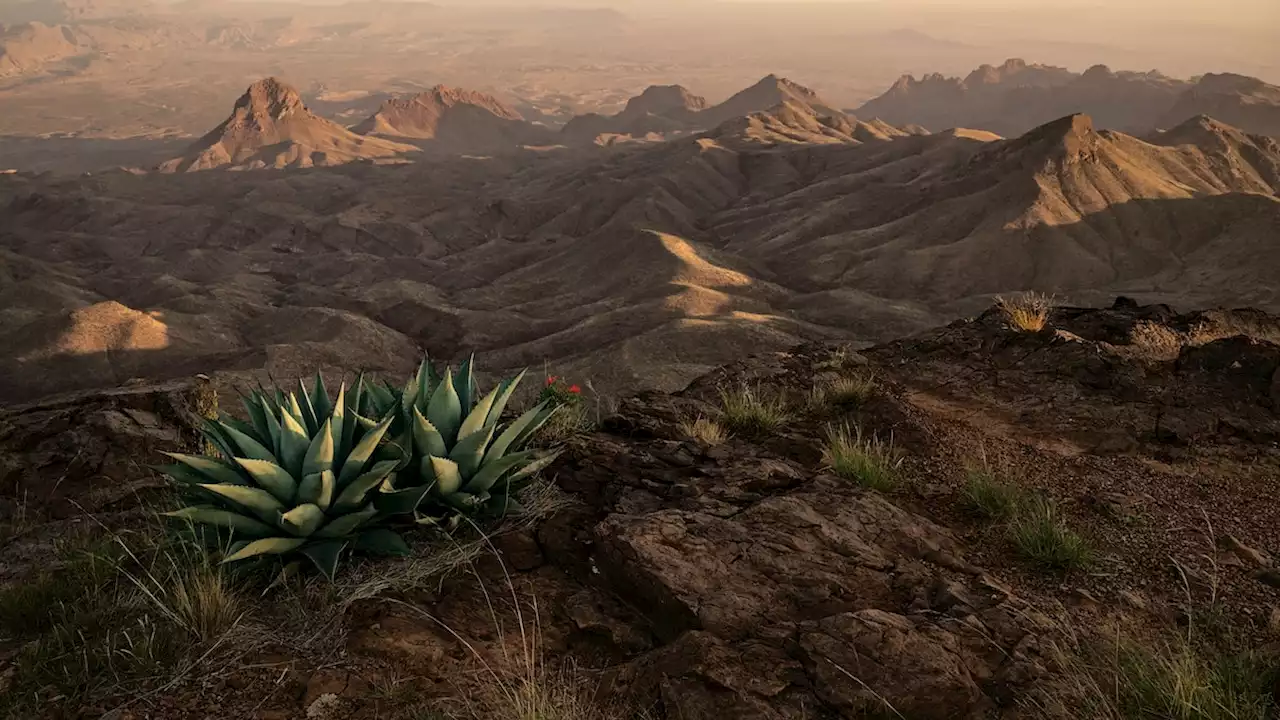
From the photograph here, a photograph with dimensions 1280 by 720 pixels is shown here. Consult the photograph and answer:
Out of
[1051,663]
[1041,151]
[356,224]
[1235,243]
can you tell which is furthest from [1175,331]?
[356,224]

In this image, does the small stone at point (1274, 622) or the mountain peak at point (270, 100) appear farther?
the mountain peak at point (270, 100)

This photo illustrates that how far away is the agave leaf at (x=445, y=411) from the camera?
3.84m

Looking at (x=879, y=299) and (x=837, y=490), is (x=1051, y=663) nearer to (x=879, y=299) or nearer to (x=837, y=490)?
(x=837, y=490)

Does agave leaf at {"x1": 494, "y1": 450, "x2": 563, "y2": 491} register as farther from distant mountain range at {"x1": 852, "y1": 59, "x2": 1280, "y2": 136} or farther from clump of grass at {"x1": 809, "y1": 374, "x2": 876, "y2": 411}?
distant mountain range at {"x1": 852, "y1": 59, "x2": 1280, "y2": 136}

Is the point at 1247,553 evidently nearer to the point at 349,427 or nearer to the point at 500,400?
the point at 500,400

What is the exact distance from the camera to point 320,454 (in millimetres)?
3344

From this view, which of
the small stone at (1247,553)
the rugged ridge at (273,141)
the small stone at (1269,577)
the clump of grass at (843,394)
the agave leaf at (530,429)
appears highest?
the agave leaf at (530,429)

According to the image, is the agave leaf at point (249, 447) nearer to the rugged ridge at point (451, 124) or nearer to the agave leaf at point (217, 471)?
the agave leaf at point (217, 471)

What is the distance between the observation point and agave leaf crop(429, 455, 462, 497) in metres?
3.42

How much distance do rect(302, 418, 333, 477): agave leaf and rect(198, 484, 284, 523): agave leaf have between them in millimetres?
184

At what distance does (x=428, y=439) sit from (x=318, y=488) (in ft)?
1.75

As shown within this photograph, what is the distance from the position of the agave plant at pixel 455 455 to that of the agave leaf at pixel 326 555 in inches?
15.4

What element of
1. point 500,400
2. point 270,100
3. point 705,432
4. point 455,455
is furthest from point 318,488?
point 270,100

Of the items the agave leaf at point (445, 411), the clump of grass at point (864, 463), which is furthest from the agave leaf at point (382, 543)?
the clump of grass at point (864, 463)
